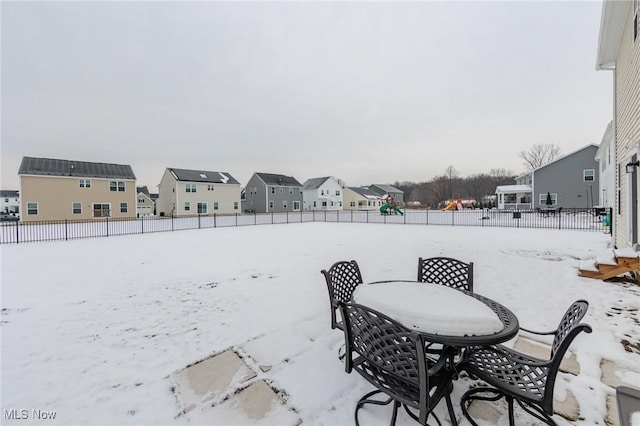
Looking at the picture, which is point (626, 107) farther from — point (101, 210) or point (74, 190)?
point (74, 190)

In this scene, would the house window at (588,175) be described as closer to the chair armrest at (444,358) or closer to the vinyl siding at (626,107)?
the vinyl siding at (626,107)

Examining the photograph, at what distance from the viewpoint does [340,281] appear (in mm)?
2758

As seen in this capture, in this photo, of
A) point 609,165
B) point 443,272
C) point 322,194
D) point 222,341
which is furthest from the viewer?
point 322,194

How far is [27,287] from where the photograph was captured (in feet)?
17.6

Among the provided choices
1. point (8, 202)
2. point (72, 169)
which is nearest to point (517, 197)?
point (72, 169)

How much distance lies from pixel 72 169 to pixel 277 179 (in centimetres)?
2156

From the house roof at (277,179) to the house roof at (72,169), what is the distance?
1518 cm

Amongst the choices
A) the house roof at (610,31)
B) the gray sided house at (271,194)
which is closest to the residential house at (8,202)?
the gray sided house at (271,194)

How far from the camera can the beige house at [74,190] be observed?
21.7m

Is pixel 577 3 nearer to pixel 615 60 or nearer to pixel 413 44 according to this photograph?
pixel 615 60

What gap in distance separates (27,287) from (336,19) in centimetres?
1199

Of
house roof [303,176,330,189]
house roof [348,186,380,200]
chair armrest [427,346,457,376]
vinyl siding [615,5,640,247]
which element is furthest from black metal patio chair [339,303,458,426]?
house roof [348,186,380,200]

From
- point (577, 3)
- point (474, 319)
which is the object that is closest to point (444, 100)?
point (577, 3)

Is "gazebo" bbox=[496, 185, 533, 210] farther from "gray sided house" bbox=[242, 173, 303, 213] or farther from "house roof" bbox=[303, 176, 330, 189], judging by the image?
"gray sided house" bbox=[242, 173, 303, 213]
